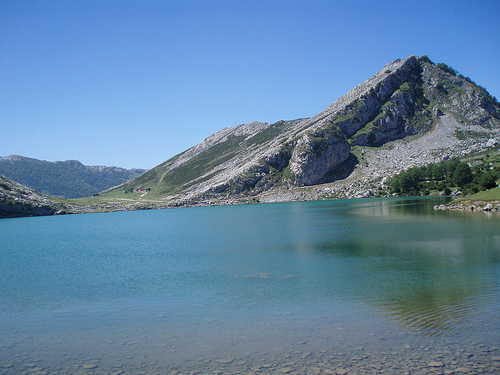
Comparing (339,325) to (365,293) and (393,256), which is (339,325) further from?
(393,256)

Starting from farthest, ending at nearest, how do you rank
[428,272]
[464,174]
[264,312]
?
[464,174]
[428,272]
[264,312]

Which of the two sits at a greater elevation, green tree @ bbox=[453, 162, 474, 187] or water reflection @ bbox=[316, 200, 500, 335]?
green tree @ bbox=[453, 162, 474, 187]

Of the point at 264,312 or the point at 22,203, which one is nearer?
the point at 264,312

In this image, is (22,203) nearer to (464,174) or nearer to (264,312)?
(264,312)

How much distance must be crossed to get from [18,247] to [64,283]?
3223 cm

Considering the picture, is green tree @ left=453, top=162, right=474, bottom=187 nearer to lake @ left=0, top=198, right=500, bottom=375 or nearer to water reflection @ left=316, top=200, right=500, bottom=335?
water reflection @ left=316, top=200, right=500, bottom=335

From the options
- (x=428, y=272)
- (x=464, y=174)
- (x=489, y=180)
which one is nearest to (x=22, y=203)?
(x=428, y=272)

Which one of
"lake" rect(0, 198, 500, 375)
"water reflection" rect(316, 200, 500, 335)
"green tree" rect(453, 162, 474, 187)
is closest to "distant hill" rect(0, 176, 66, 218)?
"lake" rect(0, 198, 500, 375)

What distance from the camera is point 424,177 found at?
155625 millimetres

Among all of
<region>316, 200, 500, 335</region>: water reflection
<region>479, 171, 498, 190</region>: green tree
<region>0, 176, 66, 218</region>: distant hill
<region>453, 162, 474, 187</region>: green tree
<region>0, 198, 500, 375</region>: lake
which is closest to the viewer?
<region>0, 198, 500, 375</region>: lake

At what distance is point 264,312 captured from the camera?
19.2 m

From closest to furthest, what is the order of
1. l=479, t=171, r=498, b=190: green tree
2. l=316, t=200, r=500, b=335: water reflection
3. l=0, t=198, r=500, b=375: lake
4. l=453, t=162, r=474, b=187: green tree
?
l=0, t=198, r=500, b=375: lake, l=316, t=200, r=500, b=335: water reflection, l=479, t=171, r=498, b=190: green tree, l=453, t=162, r=474, b=187: green tree

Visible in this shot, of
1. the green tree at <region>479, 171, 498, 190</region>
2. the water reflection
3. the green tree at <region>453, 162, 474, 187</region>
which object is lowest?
the water reflection

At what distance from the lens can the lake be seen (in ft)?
44.3
